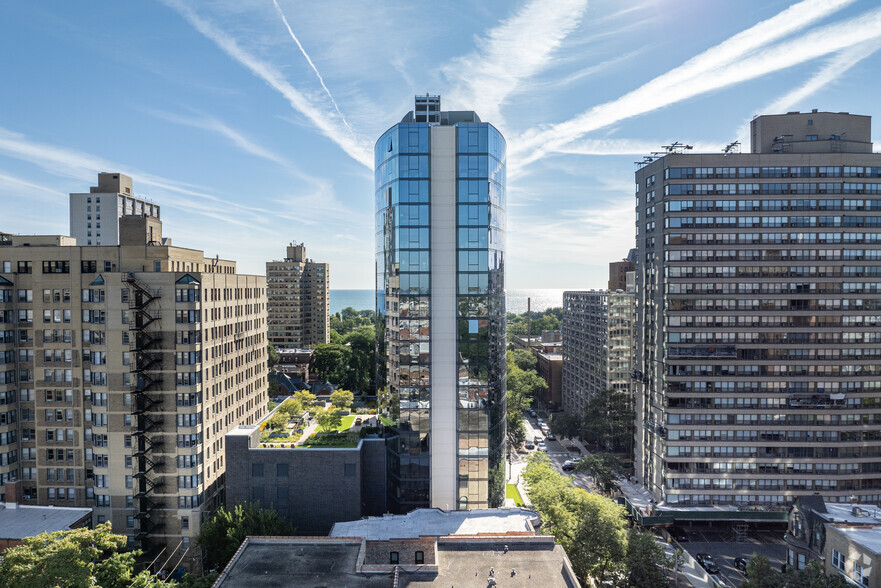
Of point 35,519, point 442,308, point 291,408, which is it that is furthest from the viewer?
point 291,408

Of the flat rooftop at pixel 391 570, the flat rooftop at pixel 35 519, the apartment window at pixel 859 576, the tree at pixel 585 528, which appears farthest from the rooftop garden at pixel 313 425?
the apartment window at pixel 859 576

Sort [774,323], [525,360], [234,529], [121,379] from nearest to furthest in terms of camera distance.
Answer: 1. [234,529]
2. [121,379]
3. [774,323]
4. [525,360]

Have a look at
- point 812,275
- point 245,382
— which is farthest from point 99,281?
point 812,275

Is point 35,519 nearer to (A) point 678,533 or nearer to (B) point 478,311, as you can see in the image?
(B) point 478,311

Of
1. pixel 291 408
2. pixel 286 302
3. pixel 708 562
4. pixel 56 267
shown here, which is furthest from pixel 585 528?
pixel 286 302

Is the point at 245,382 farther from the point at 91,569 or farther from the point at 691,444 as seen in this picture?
the point at 691,444

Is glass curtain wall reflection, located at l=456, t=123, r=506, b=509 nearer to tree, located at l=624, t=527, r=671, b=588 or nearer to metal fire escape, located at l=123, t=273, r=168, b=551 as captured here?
tree, located at l=624, t=527, r=671, b=588

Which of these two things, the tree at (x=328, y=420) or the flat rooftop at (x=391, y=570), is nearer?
the flat rooftop at (x=391, y=570)

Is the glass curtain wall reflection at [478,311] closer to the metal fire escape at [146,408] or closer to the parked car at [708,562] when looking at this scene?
the parked car at [708,562]

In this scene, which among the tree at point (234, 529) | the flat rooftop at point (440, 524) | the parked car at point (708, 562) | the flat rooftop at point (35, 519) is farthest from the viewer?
the parked car at point (708, 562)
